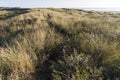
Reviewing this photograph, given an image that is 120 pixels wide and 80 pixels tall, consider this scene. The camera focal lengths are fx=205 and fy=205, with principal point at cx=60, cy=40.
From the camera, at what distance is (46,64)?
448 centimetres

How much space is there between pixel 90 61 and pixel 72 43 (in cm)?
143

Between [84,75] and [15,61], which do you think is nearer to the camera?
[84,75]

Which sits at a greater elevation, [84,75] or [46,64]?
[84,75]

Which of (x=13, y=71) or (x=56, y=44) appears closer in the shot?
(x=13, y=71)

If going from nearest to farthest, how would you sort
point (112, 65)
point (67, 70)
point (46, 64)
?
point (67, 70) < point (112, 65) < point (46, 64)

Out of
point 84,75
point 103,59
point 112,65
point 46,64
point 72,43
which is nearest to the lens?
point 84,75

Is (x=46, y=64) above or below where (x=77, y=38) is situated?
below

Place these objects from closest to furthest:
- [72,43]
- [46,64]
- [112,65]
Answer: [112,65], [46,64], [72,43]

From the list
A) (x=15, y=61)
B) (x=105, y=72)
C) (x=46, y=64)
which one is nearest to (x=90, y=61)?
(x=105, y=72)

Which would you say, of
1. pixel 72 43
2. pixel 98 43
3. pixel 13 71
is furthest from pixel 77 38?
pixel 13 71

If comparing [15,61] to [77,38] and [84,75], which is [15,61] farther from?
[77,38]

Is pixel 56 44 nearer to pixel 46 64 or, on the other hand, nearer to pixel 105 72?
pixel 46 64

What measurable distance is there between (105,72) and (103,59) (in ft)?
1.54

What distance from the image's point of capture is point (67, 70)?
3.51 metres
